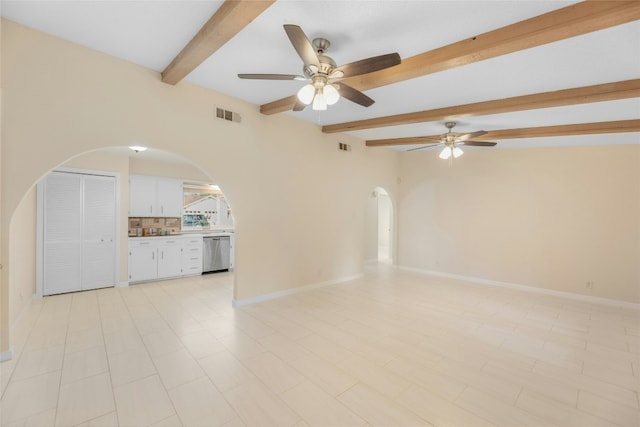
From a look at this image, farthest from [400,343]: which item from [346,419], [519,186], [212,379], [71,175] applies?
[71,175]

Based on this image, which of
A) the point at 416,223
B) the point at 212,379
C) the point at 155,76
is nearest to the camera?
the point at 212,379

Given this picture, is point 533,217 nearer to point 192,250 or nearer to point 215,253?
point 215,253

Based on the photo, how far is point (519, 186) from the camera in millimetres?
5691

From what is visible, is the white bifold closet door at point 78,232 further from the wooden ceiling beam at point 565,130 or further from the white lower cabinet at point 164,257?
the wooden ceiling beam at point 565,130

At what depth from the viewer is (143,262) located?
558cm

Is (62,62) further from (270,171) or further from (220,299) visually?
(220,299)

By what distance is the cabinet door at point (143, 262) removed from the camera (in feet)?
17.9

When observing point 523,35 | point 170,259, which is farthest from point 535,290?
point 170,259

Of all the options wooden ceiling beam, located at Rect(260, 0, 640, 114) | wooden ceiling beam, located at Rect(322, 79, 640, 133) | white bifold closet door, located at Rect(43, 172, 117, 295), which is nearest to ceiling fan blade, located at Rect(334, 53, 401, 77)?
wooden ceiling beam, located at Rect(260, 0, 640, 114)

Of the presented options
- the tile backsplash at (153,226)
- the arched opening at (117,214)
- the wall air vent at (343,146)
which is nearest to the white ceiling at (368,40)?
the arched opening at (117,214)

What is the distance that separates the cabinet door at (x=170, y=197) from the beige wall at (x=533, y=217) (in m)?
5.73

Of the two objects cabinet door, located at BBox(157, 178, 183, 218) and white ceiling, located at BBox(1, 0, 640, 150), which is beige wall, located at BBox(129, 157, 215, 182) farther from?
white ceiling, located at BBox(1, 0, 640, 150)

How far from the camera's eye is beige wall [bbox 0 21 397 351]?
2.55 meters

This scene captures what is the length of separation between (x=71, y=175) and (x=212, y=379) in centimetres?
466
